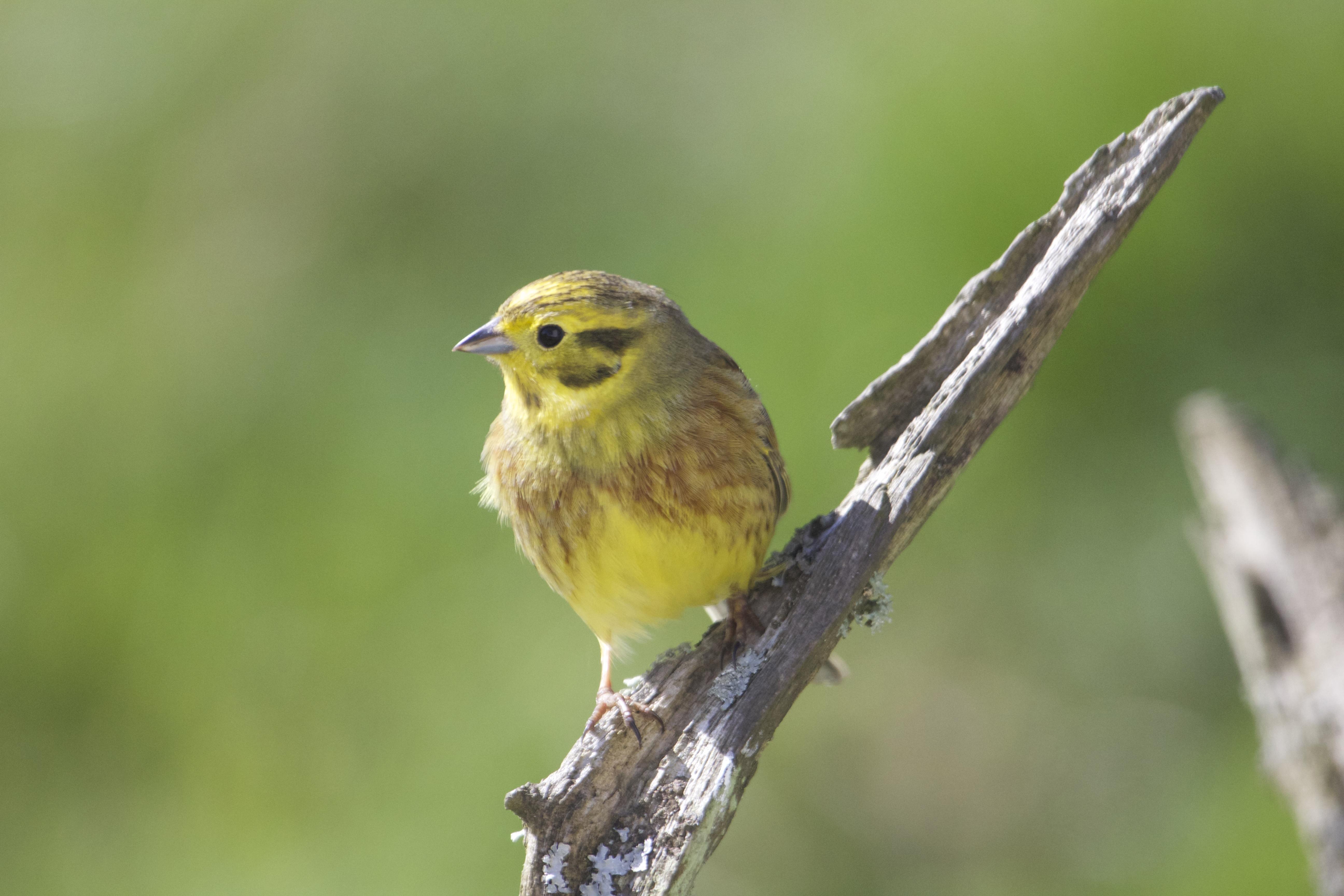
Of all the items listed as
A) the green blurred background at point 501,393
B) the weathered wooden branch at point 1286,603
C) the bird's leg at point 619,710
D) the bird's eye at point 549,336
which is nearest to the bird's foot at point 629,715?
the bird's leg at point 619,710

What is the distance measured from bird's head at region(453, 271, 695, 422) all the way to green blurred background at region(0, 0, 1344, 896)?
6.07ft

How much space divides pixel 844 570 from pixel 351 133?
3784mm

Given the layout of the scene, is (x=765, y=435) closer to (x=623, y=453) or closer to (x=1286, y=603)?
(x=623, y=453)

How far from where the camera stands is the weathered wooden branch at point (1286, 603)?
111 inches

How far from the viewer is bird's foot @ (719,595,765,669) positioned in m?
2.43

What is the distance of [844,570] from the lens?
7.52 feet

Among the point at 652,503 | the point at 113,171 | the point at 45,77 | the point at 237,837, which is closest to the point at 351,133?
the point at 113,171

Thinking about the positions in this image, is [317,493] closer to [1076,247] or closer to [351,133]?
[351,133]

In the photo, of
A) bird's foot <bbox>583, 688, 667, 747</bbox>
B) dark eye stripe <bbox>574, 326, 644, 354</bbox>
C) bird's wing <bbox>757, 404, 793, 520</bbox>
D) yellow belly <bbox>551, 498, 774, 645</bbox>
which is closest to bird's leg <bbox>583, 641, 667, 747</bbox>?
bird's foot <bbox>583, 688, 667, 747</bbox>

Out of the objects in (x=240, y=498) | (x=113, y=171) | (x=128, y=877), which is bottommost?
(x=128, y=877)

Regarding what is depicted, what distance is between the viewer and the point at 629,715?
2266mm

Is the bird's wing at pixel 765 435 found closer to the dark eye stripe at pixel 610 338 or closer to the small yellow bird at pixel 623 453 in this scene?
the small yellow bird at pixel 623 453

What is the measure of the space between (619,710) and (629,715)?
0.06ft

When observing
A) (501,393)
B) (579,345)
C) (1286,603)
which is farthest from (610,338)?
(501,393)
